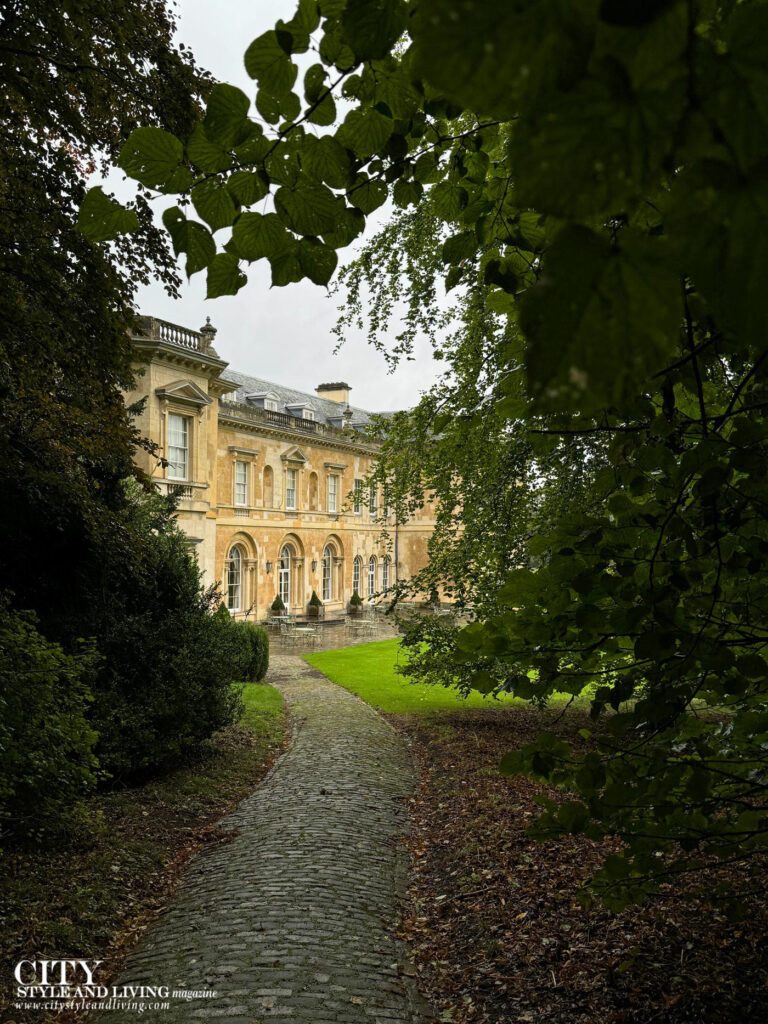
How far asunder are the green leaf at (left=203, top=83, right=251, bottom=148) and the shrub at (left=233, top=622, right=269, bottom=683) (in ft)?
51.1

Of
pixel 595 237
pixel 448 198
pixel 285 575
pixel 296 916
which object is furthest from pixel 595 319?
pixel 285 575

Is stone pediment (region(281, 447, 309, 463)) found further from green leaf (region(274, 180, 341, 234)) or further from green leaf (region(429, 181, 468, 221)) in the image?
green leaf (region(274, 180, 341, 234))

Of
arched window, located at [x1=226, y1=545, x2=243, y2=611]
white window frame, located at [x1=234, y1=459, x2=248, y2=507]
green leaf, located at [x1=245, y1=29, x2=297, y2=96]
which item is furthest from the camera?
white window frame, located at [x1=234, y1=459, x2=248, y2=507]

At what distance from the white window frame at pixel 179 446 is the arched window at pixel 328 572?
42.8 ft

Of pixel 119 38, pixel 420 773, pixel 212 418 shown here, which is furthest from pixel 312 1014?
pixel 212 418

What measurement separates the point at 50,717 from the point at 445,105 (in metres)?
5.10

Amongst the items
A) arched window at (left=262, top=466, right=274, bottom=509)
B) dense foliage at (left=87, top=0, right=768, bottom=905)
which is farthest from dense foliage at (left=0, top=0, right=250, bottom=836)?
arched window at (left=262, top=466, right=274, bottom=509)

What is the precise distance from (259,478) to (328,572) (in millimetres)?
7716

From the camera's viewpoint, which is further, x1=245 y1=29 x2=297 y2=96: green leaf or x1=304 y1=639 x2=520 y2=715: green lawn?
x1=304 y1=639 x2=520 y2=715: green lawn

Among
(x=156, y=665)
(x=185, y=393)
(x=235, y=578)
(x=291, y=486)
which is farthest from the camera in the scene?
(x=291, y=486)

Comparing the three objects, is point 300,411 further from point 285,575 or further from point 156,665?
point 156,665

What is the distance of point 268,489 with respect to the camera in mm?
29844

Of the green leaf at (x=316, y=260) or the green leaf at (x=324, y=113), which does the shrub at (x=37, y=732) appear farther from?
the green leaf at (x=324, y=113)

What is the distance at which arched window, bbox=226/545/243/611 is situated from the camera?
90.8 ft
